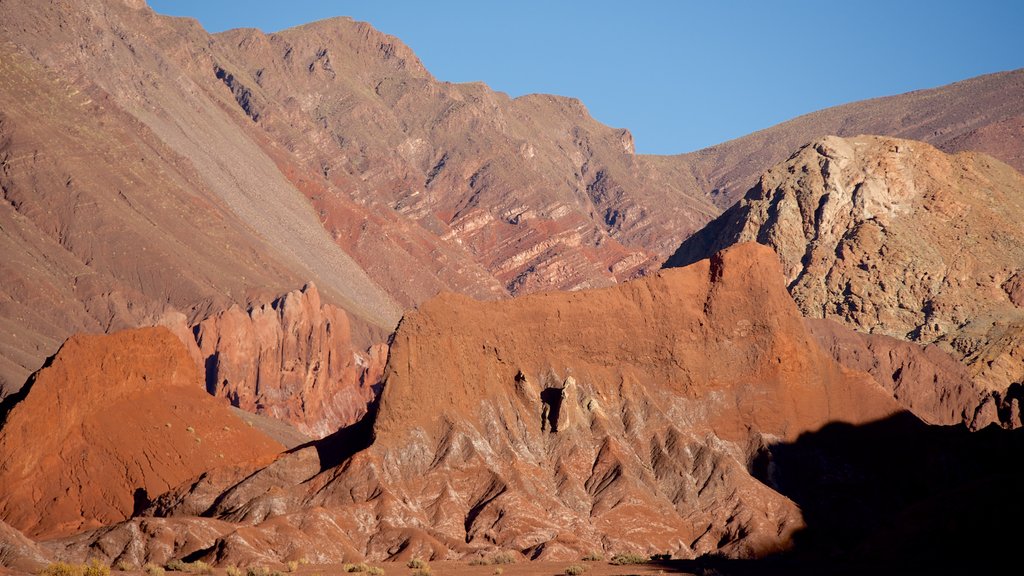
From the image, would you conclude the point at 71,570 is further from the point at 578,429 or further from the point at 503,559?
the point at 578,429

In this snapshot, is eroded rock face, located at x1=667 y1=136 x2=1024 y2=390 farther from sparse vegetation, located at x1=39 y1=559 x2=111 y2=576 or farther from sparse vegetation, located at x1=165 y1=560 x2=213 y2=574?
sparse vegetation, located at x1=39 y1=559 x2=111 y2=576

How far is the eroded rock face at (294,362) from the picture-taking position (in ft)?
509

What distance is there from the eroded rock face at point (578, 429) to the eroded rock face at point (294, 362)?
77371mm

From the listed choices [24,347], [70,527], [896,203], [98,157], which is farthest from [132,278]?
[70,527]

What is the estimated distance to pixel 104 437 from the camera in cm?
7844

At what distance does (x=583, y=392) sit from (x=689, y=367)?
603 centimetres

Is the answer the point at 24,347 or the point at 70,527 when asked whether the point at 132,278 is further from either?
the point at 70,527

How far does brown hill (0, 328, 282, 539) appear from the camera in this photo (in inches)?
2936

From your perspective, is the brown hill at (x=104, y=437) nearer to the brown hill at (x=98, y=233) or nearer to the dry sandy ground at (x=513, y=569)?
the dry sandy ground at (x=513, y=569)

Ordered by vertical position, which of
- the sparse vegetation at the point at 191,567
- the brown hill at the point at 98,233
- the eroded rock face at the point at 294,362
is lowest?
the sparse vegetation at the point at 191,567

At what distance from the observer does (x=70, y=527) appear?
72.2m

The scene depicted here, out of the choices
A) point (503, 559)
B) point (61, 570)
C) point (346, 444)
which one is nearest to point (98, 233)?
point (346, 444)

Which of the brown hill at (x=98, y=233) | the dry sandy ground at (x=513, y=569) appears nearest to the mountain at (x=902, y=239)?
the brown hill at (x=98, y=233)

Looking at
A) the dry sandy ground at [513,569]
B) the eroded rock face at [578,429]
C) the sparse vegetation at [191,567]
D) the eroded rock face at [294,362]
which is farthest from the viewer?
the eroded rock face at [294,362]
